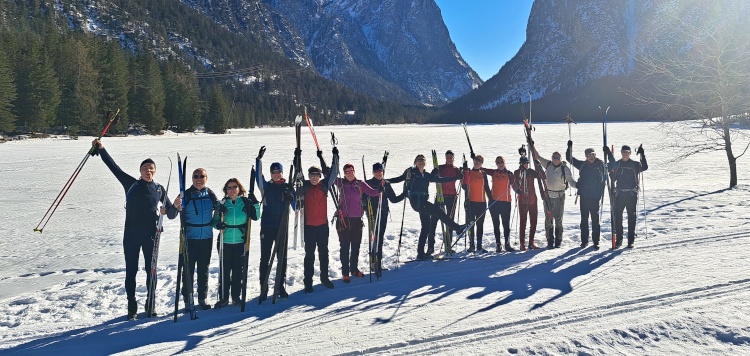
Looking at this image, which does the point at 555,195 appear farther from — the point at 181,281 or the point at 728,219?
the point at 181,281

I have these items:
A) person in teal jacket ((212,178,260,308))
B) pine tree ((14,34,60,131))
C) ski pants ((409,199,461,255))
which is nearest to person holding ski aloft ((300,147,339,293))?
person in teal jacket ((212,178,260,308))

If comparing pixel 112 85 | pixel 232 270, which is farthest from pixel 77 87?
pixel 232 270

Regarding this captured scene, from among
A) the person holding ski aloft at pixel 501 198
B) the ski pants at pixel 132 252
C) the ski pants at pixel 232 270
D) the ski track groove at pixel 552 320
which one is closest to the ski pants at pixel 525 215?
the person holding ski aloft at pixel 501 198

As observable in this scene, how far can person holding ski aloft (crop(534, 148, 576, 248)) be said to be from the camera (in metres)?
8.40

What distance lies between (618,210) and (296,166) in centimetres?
620

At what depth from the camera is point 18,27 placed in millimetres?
89188

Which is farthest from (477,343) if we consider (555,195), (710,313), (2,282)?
(2,282)

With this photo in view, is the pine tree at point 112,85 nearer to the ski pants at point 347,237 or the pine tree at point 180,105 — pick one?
the pine tree at point 180,105

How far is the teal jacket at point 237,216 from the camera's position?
5.76 m

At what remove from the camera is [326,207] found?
20.9 ft

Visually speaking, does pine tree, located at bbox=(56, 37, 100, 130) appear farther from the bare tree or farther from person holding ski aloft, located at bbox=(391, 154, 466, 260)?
the bare tree

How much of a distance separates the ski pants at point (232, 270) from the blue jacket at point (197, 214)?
1.16 feet

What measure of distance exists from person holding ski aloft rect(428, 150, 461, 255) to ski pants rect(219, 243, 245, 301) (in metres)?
3.53

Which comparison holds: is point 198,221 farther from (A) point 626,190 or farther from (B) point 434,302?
(A) point 626,190
